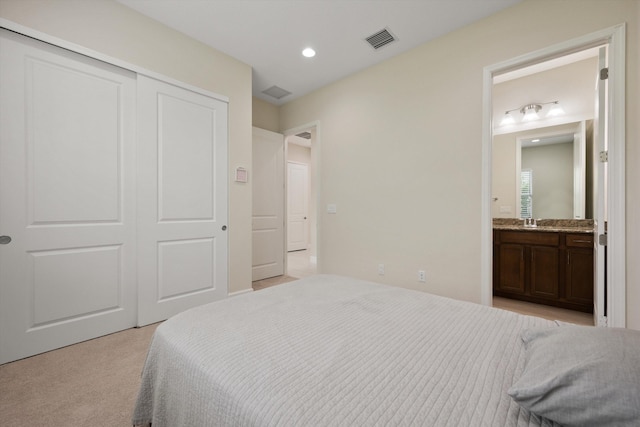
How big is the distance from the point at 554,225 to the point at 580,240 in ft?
2.21

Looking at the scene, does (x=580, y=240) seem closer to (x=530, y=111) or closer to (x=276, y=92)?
(x=530, y=111)

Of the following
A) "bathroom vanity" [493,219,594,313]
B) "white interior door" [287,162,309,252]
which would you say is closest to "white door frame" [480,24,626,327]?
"bathroom vanity" [493,219,594,313]

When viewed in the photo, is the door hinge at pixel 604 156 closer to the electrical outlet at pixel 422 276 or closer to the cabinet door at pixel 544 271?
the cabinet door at pixel 544 271

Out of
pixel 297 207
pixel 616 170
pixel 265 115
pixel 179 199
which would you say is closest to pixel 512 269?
pixel 616 170

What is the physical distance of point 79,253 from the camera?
220 centimetres

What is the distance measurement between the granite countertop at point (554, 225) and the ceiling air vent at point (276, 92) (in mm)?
3472

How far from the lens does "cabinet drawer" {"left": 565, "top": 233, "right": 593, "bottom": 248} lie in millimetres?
2805

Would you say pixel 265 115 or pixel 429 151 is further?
pixel 265 115

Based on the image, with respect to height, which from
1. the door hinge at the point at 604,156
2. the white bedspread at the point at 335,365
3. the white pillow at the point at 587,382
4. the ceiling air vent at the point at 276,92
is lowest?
the white bedspread at the point at 335,365

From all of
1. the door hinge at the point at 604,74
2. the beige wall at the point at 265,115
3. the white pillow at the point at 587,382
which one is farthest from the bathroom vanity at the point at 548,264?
the beige wall at the point at 265,115

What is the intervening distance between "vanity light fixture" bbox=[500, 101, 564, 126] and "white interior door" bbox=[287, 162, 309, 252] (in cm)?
465

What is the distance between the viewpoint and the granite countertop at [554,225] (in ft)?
10.0

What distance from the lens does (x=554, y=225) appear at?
11.3ft

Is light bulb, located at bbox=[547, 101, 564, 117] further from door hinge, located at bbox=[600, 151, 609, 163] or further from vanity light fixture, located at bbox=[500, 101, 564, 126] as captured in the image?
door hinge, located at bbox=[600, 151, 609, 163]
